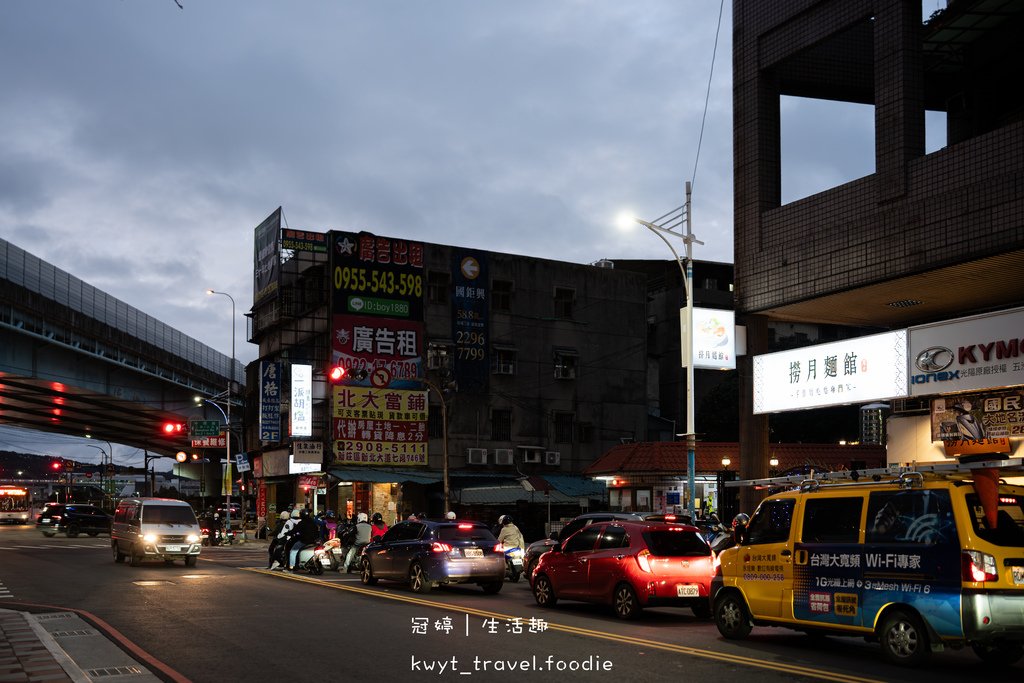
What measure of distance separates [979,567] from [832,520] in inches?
86.7

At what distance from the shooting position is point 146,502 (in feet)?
100

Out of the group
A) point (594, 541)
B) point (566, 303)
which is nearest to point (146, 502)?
point (594, 541)

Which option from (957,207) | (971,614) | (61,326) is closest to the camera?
(971,614)

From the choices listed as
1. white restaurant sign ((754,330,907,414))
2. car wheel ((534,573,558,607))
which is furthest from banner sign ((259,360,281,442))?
car wheel ((534,573,558,607))

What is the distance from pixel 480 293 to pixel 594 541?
119ft

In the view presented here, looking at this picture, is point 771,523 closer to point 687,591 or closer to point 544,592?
point 687,591

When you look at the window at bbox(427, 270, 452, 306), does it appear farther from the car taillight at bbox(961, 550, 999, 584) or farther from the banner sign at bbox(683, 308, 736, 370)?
the car taillight at bbox(961, 550, 999, 584)

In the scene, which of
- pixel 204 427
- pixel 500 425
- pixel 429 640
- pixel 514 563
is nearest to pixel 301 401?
pixel 500 425

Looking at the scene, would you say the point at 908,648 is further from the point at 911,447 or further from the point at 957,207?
the point at 911,447

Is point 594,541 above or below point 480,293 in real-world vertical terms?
below

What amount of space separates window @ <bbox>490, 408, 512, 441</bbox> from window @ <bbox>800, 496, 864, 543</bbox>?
4099 cm

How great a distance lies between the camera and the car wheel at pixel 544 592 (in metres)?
18.7

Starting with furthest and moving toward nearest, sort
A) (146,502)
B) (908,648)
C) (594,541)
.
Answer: (146,502) → (594,541) → (908,648)

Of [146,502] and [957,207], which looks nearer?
[957,207]
